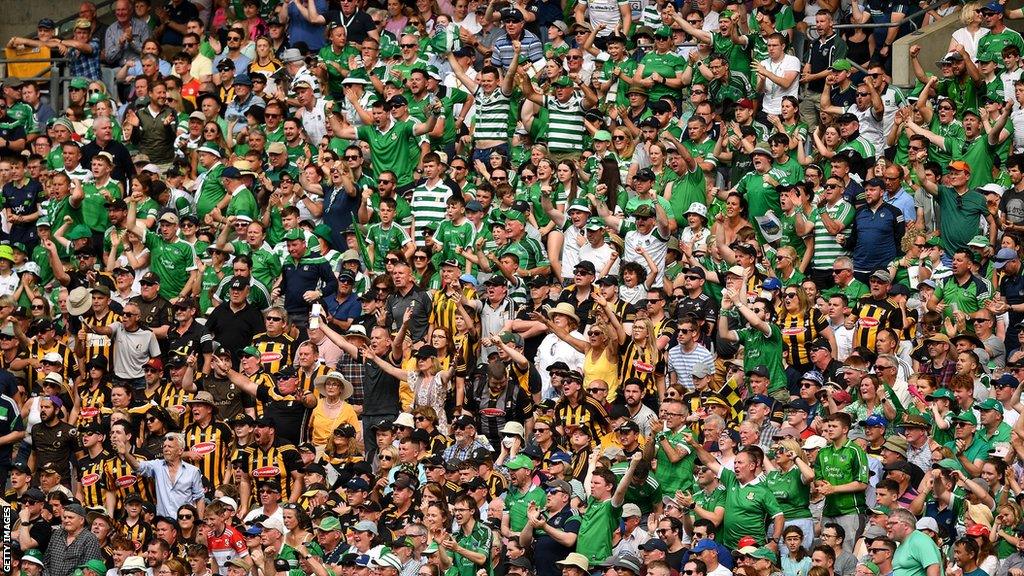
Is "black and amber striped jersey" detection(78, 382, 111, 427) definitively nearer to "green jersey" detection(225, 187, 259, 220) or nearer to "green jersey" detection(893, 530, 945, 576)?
"green jersey" detection(225, 187, 259, 220)

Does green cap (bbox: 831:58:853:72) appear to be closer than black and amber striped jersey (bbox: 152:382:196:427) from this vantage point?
No

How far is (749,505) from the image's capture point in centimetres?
1752

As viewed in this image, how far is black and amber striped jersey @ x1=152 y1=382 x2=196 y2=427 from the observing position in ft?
68.5

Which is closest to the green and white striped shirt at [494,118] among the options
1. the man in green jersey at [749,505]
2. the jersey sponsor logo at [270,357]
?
the jersey sponsor logo at [270,357]

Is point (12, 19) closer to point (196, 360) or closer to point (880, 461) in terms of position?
point (196, 360)

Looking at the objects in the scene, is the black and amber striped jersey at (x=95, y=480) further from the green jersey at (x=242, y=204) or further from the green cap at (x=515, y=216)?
the green cap at (x=515, y=216)

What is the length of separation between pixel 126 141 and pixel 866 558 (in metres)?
12.6

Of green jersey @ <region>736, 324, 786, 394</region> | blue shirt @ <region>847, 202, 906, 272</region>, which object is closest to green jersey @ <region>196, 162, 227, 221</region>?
green jersey @ <region>736, 324, 786, 394</region>

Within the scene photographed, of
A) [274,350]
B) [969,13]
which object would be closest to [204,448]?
[274,350]

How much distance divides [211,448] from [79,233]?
4.79 m

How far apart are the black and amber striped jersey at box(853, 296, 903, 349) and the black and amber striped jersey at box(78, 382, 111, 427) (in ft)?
24.0

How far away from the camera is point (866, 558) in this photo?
16469mm

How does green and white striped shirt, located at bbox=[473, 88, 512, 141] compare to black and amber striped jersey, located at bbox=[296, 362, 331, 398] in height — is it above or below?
above

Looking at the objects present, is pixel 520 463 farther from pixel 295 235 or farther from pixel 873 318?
pixel 295 235
